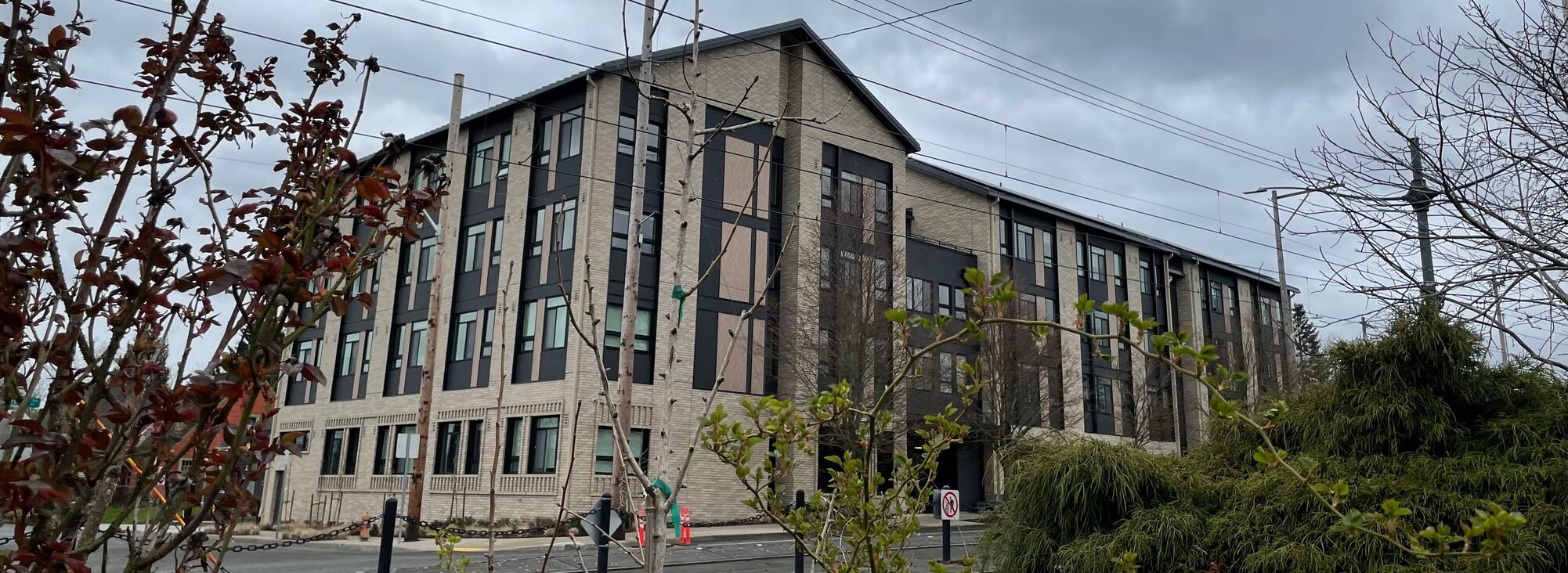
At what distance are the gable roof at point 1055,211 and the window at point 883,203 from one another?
9.92ft

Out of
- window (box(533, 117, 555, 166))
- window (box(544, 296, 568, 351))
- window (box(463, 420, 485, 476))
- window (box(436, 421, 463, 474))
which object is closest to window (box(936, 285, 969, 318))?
window (box(544, 296, 568, 351))

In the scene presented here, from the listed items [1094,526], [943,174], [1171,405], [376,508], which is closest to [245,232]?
[1094,526]

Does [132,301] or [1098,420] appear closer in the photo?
[132,301]

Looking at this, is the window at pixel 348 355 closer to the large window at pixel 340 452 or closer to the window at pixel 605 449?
the large window at pixel 340 452

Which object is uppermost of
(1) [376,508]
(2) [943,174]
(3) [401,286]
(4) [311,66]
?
(2) [943,174]

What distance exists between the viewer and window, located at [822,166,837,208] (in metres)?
30.4

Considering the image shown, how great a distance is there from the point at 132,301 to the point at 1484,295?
278 inches

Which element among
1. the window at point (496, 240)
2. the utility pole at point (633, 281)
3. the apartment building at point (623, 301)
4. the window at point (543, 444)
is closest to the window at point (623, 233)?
the apartment building at point (623, 301)

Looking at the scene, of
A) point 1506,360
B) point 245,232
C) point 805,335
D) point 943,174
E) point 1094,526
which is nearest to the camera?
point 245,232

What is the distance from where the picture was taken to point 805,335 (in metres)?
27.1

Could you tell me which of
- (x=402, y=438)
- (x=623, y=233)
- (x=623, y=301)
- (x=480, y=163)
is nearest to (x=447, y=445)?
(x=402, y=438)

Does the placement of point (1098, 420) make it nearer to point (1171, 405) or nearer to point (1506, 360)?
point (1171, 405)

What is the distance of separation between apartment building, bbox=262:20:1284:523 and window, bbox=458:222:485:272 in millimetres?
96

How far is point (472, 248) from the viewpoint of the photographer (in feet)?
95.3
